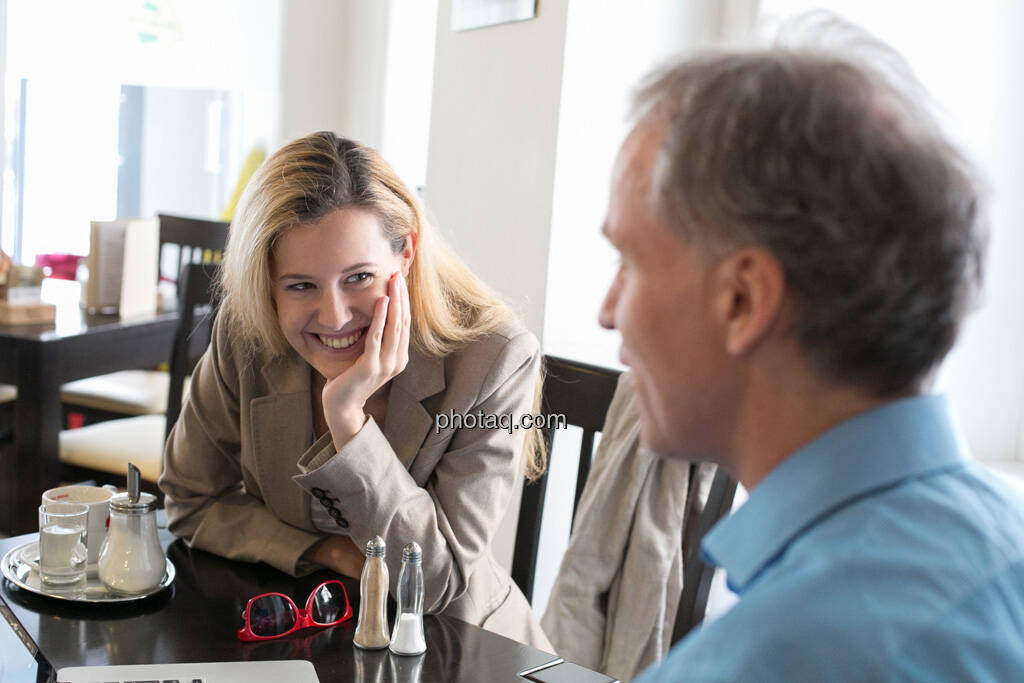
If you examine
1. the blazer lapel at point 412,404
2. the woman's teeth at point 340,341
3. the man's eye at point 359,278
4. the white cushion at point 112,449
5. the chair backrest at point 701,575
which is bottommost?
the white cushion at point 112,449

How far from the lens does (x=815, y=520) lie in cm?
63

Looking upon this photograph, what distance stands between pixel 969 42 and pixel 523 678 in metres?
1.80

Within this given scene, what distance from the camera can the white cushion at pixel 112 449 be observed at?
9.23 ft

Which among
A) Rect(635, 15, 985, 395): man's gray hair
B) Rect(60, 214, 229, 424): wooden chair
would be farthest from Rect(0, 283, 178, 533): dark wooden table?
Rect(635, 15, 985, 395): man's gray hair

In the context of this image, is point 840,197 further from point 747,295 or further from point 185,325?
point 185,325

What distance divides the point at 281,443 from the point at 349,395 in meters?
0.19

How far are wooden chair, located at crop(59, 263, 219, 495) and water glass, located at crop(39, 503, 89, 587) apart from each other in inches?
53.6

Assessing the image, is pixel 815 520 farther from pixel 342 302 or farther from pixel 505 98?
pixel 505 98

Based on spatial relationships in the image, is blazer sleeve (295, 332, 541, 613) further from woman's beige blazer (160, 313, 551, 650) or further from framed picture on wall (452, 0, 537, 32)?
framed picture on wall (452, 0, 537, 32)

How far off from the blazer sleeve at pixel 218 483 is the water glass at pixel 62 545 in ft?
0.69

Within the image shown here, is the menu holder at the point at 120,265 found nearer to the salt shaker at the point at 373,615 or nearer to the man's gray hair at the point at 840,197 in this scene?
the salt shaker at the point at 373,615

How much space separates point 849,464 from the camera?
64 cm

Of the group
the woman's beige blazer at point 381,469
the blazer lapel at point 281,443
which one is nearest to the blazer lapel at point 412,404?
the woman's beige blazer at point 381,469

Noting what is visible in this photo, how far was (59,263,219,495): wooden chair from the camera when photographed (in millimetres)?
2703
